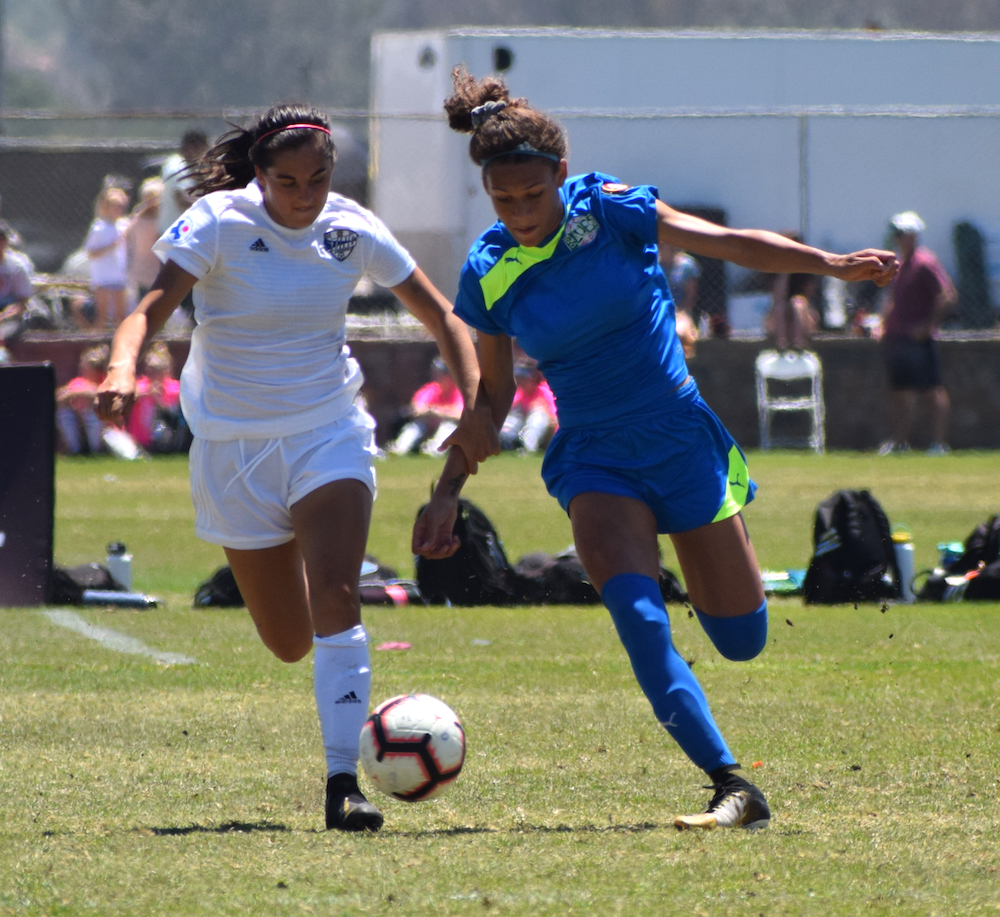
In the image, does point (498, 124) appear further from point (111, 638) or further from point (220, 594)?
point (220, 594)

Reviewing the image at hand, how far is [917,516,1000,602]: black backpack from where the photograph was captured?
372 inches

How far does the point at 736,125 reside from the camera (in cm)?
1942

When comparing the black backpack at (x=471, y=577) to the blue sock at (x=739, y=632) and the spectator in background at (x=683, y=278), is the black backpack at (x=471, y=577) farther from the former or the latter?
the spectator in background at (x=683, y=278)

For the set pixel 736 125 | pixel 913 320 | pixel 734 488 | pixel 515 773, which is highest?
pixel 736 125

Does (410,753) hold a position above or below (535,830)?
above

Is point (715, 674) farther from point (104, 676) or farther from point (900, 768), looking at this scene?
point (104, 676)

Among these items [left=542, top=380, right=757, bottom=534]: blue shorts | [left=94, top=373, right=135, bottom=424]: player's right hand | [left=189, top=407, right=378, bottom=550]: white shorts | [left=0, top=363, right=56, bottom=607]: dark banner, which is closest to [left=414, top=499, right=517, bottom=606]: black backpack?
[left=0, top=363, right=56, bottom=607]: dark banner

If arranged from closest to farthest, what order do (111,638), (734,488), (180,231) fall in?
(180,231) < (734,488) < (111,638)

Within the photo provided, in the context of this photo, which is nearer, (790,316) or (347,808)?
(347,808)

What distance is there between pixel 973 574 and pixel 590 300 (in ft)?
17.3

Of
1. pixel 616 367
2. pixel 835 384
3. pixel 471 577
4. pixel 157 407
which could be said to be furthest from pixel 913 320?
pixel 616 367

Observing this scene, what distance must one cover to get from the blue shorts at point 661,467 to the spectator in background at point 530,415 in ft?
42.1

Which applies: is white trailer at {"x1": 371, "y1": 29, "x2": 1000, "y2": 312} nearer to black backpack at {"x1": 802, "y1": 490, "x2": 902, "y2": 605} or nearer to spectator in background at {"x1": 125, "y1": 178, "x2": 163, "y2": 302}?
spectator in background at {"x1": 125, "y1": 178, "x2": 163, "y2": 302}

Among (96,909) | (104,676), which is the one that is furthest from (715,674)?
(96,909)
